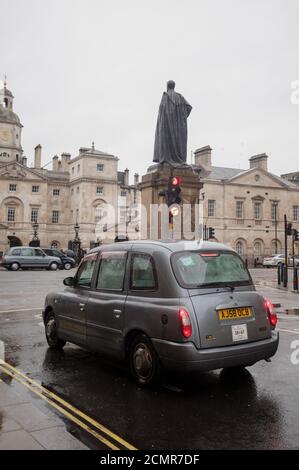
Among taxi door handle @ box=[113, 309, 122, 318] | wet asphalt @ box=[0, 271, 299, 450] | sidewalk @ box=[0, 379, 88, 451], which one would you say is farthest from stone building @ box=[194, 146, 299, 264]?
sidewalk @ box=[0, 379, 88, 451]

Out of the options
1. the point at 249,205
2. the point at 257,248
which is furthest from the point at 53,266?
the point at 257,248

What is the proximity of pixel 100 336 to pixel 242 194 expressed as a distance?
56237 millimetres

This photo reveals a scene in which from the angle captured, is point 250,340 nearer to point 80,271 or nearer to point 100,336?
point 100,336

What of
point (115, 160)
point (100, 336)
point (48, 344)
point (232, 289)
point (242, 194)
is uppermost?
point (115, 160)

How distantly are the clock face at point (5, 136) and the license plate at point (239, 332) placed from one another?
73.8 m

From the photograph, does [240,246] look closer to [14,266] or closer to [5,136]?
[14,266]

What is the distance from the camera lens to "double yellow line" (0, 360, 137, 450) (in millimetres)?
3768

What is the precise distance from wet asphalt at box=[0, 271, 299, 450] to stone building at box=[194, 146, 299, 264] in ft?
168

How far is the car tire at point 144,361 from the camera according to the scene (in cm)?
518

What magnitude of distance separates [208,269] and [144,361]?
53.4 inches

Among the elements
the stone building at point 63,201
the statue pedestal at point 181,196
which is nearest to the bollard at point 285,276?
the statue pedestal at point 181,196

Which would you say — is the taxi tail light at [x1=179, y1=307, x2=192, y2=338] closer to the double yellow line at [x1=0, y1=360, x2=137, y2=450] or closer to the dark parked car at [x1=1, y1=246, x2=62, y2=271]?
the double yellow line at [x1=0, y1=360, x2=137, y2=450]

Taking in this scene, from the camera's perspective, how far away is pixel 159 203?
50.2ft

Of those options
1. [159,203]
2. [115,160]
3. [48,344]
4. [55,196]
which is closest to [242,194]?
[115,160]
